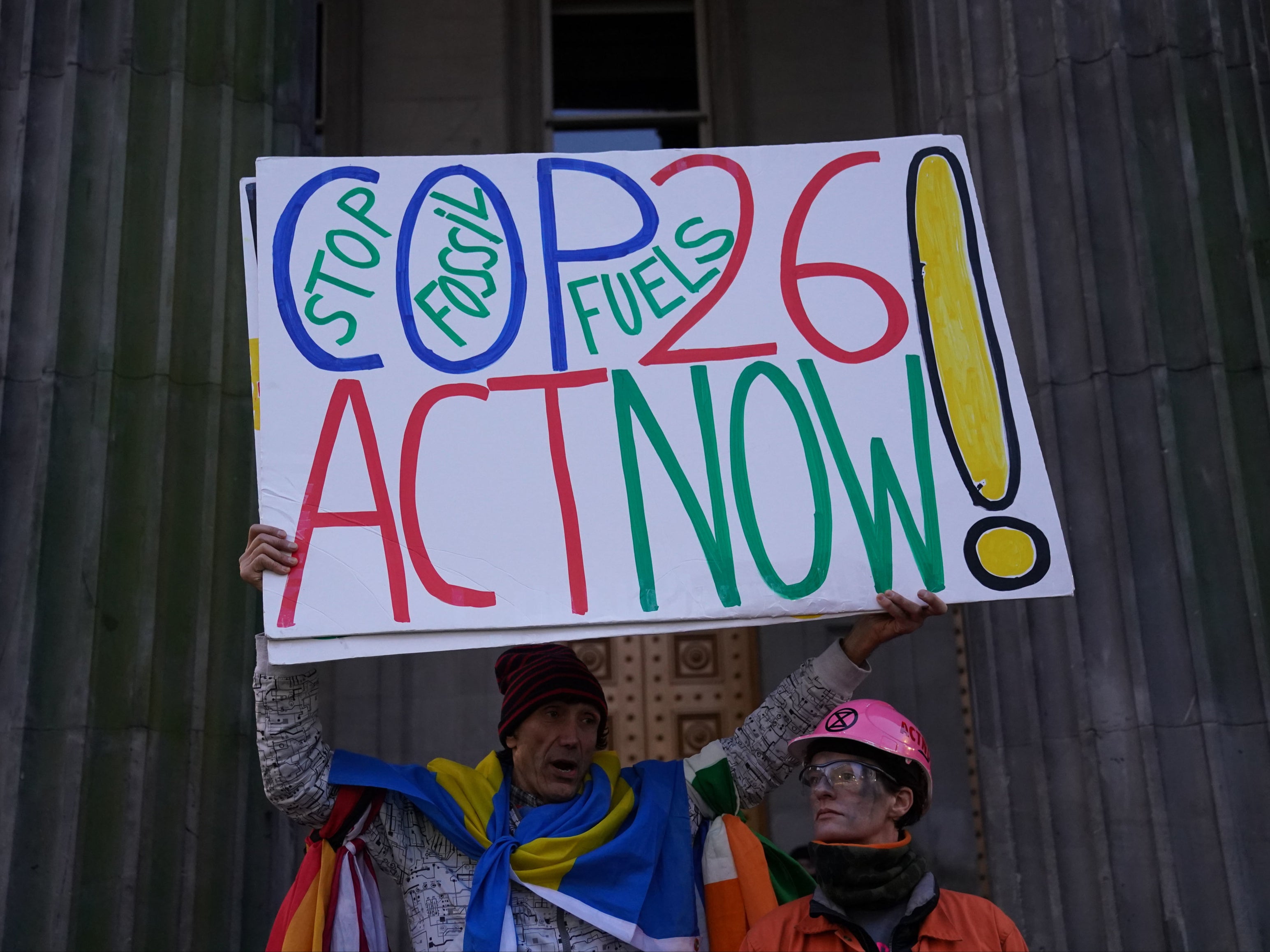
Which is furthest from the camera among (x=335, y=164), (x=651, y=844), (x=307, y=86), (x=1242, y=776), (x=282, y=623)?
(x=307, y=86)

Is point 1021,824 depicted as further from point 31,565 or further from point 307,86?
point 307,86

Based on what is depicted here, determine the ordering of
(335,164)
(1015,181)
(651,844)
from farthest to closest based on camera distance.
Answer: (1015,181) < (335,164) < (651,844)

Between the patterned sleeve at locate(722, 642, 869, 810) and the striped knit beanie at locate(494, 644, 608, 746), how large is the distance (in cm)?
39

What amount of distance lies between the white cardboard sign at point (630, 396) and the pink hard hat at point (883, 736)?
27 cm

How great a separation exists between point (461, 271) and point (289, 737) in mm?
1269

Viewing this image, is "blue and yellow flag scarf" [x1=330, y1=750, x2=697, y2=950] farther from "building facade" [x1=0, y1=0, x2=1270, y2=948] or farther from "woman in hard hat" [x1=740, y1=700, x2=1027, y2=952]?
"building facade" [x1=0, y1=0, x2=1270, y2=948]

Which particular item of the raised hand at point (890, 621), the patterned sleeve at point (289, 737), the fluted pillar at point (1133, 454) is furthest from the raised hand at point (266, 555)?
the fluted pillar at point (1133, 454)

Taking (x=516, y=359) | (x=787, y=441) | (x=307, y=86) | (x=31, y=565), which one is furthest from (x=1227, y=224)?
(x=31, y=565)

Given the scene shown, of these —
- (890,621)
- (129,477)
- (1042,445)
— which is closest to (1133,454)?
(1042,445)

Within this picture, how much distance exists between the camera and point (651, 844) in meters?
3.54

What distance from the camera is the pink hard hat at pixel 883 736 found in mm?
3389

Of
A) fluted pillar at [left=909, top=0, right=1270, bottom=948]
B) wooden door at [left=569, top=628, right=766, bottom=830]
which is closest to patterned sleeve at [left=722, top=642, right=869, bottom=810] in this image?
fluted pillar at [left=909, top=0, right=1270, bottom=948]

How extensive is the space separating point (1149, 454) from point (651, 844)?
109 inches

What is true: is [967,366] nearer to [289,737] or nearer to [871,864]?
[871,864]
